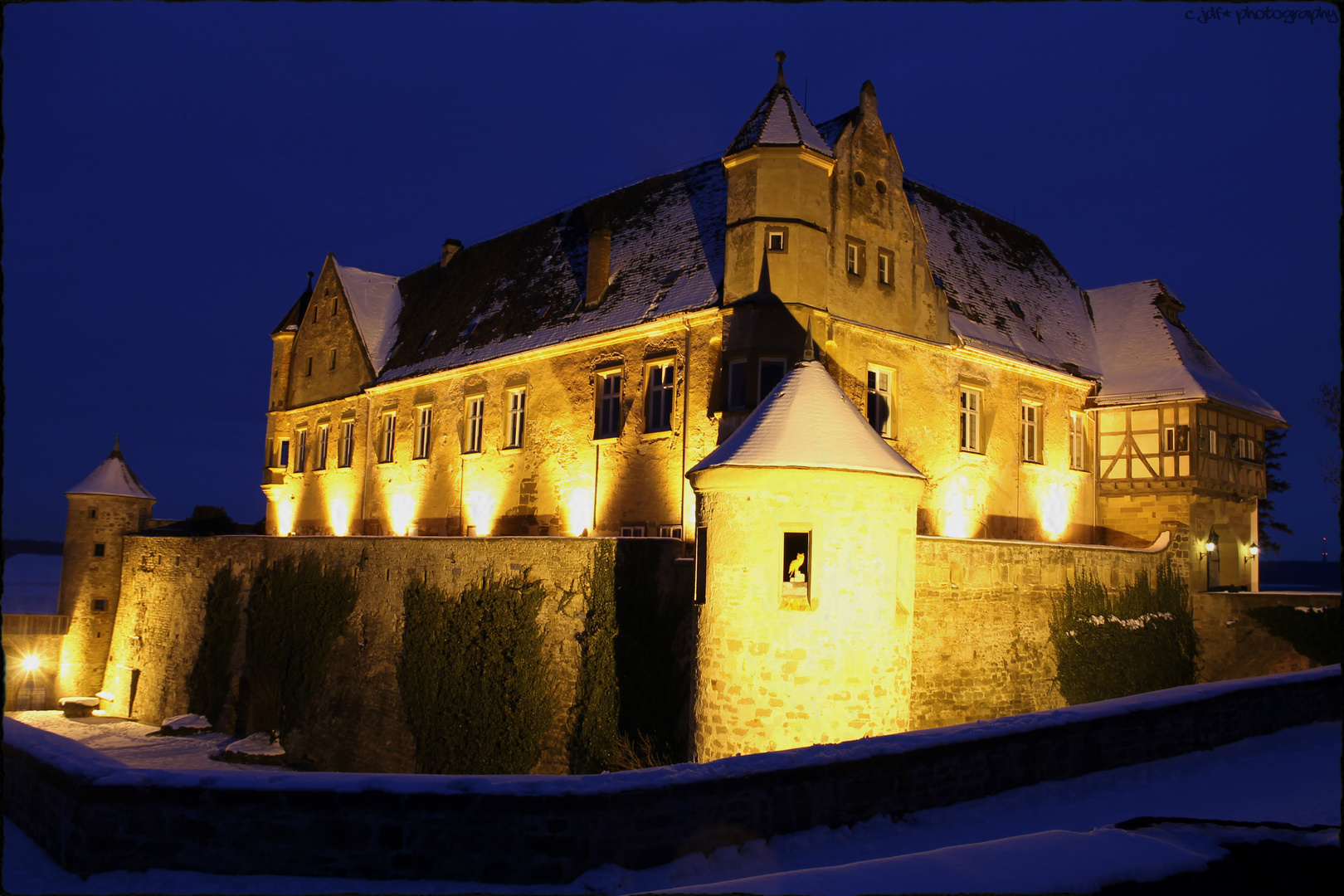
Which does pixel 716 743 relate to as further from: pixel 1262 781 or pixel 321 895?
pixel 321 895

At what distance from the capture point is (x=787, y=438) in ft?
43.6

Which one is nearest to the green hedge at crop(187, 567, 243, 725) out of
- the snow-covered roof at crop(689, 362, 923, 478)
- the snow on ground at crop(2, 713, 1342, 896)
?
the snow-covered roof at crop(689, 362, 923, 478)

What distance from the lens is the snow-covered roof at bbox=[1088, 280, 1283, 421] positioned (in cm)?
2489

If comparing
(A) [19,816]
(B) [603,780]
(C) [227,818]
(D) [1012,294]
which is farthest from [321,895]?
(D) [1012,294]

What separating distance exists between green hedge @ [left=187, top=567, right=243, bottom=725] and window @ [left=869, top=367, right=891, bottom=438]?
1776 centimetres

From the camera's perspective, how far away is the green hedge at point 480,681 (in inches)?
682

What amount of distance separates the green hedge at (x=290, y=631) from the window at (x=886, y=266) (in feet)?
44.9

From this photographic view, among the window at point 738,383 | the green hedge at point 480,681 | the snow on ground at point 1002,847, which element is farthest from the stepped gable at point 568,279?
the snow on ground at point 1002,847

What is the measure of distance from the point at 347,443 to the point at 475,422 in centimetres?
724

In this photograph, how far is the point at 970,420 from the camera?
74.5 ft

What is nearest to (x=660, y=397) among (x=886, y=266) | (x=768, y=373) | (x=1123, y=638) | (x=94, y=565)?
(x=768, y=373)

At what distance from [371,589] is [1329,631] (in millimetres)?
19718

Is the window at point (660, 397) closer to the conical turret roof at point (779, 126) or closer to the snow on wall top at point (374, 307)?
the conical turret roof at point (779, 126)

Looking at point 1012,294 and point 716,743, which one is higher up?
point 1012,294
